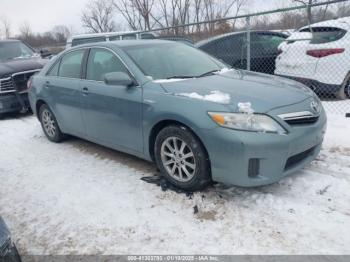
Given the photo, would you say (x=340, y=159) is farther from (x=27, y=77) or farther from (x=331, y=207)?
(x=27, y=77)

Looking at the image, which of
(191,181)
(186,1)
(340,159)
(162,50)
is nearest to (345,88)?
(340,159)

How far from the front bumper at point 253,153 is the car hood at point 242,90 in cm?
29

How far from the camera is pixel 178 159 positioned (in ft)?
11.5

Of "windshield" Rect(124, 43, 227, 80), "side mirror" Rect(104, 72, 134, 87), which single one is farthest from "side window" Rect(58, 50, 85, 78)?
"side mirror" Rect(104, 72, 134, 87)

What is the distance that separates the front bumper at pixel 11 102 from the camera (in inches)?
294

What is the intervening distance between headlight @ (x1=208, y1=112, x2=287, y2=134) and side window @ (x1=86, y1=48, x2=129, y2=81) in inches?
60.2

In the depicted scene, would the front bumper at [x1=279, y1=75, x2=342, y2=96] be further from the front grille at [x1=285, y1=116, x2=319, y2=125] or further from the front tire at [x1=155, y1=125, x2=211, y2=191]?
the front tire at [x1=155, y1=125, x2=211, y2=191]

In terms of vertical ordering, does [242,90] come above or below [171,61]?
below

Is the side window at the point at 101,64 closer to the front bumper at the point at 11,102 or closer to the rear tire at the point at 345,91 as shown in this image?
the front bumper at the point at 11,102

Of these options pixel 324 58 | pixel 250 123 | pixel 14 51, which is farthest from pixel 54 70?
pixel 324 58

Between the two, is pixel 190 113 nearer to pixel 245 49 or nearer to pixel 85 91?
A: pixel 85 91

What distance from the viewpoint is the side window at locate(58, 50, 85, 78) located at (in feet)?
15.7

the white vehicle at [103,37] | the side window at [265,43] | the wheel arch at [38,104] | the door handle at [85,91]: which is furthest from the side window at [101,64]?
the white vehicle at [103,37]

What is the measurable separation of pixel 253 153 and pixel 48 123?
12.9 feet
